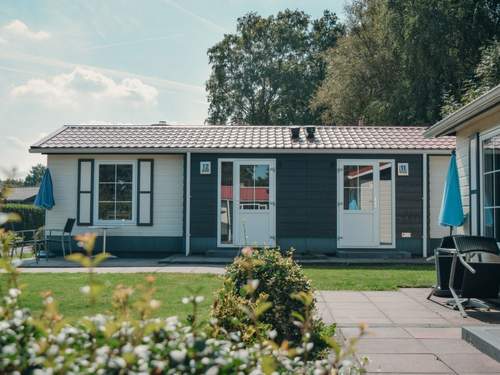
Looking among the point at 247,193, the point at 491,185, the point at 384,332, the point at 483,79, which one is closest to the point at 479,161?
the point at 491,185

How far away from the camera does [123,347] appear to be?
66.1 inches

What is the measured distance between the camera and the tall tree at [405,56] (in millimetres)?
20141

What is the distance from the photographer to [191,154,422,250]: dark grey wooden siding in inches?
487

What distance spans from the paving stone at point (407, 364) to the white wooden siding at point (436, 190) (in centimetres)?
869

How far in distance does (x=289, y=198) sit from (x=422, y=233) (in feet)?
10.7

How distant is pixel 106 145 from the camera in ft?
41.1

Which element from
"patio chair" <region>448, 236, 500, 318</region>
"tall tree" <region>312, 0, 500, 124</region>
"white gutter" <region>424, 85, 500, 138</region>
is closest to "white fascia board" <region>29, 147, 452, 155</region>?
"white gutter" <region>424, 85, 500, 138</region>

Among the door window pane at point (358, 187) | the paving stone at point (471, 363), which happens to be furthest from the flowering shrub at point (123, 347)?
the door window pane at point (358, 187)

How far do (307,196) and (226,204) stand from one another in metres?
1.93

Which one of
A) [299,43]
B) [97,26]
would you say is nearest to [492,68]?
[97,26]

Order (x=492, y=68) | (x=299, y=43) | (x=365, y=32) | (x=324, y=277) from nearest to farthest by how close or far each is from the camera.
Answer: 1. (x=324, y=277)
2. (x=492, y=68)
3. (x=365, y=32)
4. (x=299, y=43)

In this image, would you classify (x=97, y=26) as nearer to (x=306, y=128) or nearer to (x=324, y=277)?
(x=306, y=128)

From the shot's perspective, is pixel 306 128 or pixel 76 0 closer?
pixel 76 0

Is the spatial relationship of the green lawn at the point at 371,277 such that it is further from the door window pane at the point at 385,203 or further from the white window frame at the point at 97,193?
the white window frame at the point at 97,193
